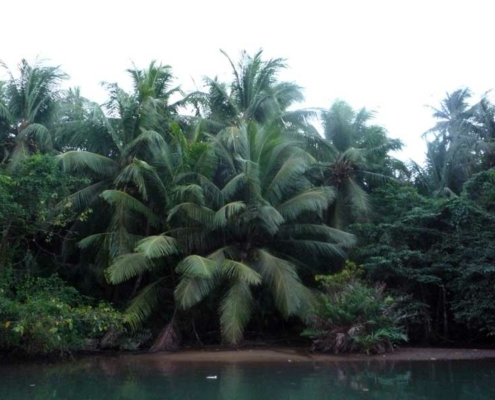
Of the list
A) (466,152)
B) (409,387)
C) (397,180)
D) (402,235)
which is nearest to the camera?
(409,387)

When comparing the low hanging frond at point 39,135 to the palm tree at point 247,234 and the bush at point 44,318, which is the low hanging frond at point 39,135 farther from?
the palm tree at point 247,234

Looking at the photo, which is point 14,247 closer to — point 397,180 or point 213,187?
point 213,187

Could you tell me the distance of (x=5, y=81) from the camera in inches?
728

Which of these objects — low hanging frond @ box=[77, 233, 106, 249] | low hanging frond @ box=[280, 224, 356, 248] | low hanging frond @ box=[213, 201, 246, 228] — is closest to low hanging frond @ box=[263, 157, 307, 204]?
low hanging frond @ box=[280, 224, 356, 248]

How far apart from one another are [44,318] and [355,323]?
7.62 meters

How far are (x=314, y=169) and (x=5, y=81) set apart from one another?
10.8 meters

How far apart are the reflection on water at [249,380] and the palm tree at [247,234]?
2148 millimetres

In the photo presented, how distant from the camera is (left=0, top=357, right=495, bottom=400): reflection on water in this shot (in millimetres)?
9102

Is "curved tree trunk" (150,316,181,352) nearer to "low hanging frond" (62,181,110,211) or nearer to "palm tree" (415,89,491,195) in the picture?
"low hanging frond" (62,181,110,211)

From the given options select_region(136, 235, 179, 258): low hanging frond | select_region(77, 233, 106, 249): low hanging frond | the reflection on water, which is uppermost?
select_region(77, 233, 106, 249): low hanging frond

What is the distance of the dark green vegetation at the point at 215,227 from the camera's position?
14.2 metres

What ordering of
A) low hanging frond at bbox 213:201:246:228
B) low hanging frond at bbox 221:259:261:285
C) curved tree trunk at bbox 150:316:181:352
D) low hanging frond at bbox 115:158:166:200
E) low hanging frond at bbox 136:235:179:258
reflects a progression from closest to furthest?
low hanging frond at bbox 136:235:179:258 → low hanging frond at bbox 221:259:261:285 → low hanging frond at bbox 213:201:246:228 → curved tree trunk at bbox 150:316:181:352 → low hanging frond at bbox 115:158:166:200

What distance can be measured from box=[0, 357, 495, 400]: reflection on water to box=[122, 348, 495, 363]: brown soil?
0.61 meters

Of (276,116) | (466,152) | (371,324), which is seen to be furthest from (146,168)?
(466,152)
